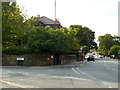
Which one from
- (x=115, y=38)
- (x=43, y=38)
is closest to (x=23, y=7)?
(x=43, y=38)

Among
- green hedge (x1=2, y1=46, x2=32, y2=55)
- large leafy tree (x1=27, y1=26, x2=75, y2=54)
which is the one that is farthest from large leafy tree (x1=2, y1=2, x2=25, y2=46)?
large leafy tree (x1=27, y1=26, x2=75, y2=54)

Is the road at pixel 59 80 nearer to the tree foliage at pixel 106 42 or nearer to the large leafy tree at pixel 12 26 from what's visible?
the large leafy tree at pixel 12 26

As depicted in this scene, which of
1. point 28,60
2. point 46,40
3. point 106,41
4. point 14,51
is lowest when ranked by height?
point 28,60

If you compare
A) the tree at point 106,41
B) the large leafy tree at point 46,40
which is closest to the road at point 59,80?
the large leafy tree at point 46,40

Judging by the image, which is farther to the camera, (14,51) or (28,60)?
(28,60)

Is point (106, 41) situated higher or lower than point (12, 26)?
lower

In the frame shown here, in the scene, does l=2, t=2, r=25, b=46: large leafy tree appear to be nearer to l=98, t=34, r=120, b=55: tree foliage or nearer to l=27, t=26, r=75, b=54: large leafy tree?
l=27, t=26, r=75, b=54: large leafy tree

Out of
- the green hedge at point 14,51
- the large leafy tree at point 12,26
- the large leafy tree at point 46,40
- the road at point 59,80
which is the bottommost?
the road at point 59,80

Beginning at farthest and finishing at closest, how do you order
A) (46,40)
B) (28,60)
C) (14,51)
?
(28,60) → (14,51) → (46,40)

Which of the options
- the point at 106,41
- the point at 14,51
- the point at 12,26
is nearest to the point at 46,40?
the point at 14,51

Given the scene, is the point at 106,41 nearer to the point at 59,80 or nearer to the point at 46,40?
the point at 46,40

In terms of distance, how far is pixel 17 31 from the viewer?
28.4 m

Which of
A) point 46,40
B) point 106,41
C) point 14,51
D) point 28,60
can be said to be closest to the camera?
point 46,40

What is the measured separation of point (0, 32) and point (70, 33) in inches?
423
